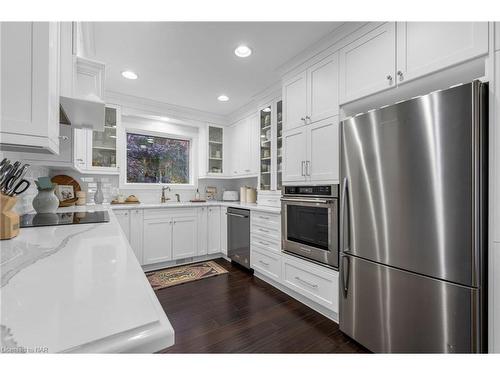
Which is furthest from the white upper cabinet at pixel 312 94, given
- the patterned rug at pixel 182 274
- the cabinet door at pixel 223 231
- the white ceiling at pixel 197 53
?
the patterned rug at pixel 182 274

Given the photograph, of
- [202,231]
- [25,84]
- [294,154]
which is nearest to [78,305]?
[25,84]

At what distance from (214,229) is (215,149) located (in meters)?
1.45

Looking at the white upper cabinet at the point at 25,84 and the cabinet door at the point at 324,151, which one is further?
the cabinet door at the point at 324,151

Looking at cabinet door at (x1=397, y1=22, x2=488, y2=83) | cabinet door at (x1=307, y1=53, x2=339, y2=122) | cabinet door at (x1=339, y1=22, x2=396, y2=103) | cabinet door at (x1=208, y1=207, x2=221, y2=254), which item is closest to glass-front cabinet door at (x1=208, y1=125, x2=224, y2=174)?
cabinet door at (x1=208, y1=207, x2=221, y2=254)

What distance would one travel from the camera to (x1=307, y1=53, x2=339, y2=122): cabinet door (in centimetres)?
190

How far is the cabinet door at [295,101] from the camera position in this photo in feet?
7.25

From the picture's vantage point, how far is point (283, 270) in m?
2.40

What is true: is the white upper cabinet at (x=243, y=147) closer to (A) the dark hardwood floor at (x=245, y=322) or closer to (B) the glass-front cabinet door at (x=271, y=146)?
(B) the glass-front cabinet door at (x=271, y=146)

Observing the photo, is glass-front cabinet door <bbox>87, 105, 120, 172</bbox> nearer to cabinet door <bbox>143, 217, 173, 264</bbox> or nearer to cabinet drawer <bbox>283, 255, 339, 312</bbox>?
cabinet door <bbox>143, 217, 173, 264</bbox>

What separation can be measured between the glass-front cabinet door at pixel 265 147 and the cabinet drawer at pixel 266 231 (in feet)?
1.96

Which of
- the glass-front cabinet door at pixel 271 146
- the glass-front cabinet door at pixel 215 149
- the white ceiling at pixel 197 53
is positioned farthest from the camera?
the glass-front cabinet door at pixel 215 149

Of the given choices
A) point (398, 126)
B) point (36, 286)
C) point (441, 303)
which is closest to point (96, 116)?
point (36, 286)
